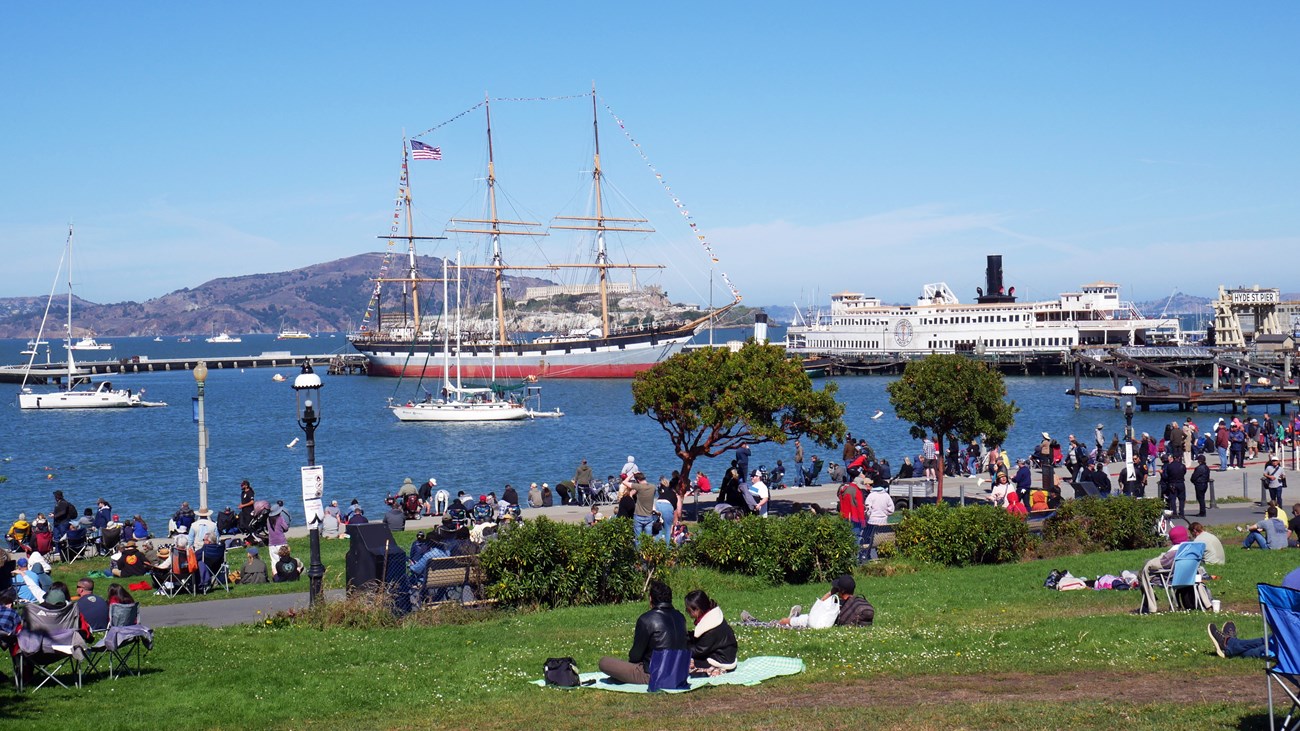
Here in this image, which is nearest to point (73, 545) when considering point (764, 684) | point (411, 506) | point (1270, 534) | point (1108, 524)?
point (411, 506)

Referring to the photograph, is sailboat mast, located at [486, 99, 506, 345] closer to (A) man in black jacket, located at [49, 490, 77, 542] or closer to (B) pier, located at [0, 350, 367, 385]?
(B) pier, located at [0, 350, 367, 385]

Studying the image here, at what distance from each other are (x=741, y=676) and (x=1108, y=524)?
9057 mm

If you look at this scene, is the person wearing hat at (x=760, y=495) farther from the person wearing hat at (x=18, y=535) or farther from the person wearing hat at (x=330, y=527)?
the person wearing hat at (x=18, y=535)

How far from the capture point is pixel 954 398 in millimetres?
24000

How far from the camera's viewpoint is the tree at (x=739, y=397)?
2214cm

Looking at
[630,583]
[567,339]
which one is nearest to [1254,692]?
[630,583]

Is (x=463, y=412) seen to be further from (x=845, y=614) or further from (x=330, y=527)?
(x=845, y=614)

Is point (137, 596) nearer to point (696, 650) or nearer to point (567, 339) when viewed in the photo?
point (696, 650)

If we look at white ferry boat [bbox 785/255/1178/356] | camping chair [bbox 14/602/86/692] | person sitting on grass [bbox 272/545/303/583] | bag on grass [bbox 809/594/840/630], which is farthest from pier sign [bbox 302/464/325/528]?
white ferry boat [bbox 785/255/1178/356]

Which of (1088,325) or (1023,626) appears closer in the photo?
(1023,626)

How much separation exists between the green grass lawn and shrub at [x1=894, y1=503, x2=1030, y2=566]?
3187mm

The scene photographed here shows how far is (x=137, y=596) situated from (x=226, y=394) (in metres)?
82.6

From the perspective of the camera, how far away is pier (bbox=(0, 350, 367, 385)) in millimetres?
106062

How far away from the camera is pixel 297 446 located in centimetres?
5353
